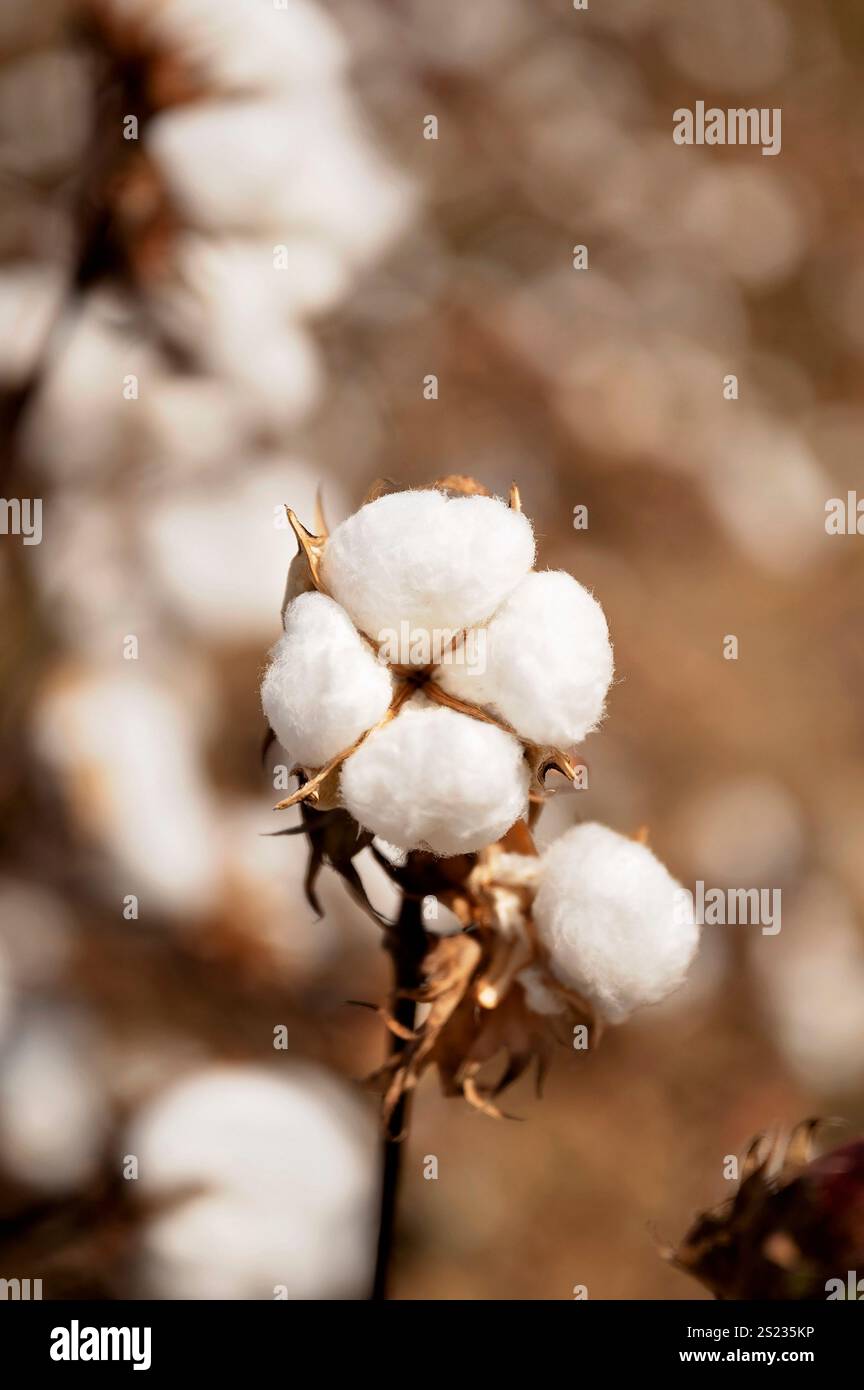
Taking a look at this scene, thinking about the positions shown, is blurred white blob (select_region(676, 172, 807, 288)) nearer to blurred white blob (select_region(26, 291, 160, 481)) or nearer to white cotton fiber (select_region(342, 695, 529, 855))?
blurred white blob (select_region(26, 291, 160, 481))

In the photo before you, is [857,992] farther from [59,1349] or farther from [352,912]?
[59,1349]

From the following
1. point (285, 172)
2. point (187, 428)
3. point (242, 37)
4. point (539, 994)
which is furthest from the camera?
point (187, 428)

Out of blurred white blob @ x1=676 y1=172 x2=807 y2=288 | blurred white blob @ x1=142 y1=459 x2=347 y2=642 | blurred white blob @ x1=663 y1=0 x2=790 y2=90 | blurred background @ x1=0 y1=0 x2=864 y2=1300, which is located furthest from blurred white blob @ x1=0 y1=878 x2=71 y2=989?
blurred white blob @ x1=663 y1=0 x2=790 y2=90

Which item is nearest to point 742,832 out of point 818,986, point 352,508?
point 818,986

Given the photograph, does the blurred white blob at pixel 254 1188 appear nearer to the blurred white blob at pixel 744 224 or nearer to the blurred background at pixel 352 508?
the blurred background at pixel 352 508

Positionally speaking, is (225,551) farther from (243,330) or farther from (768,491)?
(768,491)
